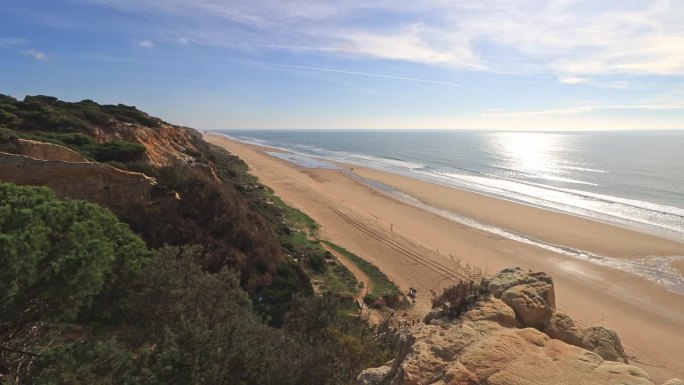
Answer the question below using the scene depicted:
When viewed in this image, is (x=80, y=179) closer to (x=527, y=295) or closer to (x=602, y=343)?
(x=527, y=295)

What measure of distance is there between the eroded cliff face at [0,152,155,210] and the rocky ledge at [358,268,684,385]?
11.9m

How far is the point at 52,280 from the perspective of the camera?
23.8ft

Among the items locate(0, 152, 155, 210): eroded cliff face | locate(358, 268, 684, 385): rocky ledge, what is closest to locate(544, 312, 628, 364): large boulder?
locate(358, 268, 684, 385): rocky ledge

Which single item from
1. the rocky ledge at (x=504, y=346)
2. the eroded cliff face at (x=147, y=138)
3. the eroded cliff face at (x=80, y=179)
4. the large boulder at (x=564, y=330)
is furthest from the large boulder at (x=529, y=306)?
the eroded cliff face at (x=147, y=138)

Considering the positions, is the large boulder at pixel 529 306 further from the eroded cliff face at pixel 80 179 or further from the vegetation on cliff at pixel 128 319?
the eroded cliff face at pixel 80 179

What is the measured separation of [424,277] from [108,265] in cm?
1612

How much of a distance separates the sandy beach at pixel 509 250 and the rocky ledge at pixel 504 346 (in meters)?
6.72

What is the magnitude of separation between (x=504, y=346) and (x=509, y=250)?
22842mm

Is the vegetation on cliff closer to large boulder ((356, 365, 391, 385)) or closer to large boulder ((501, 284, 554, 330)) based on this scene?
large boulder ((356, 365, 391, 385))

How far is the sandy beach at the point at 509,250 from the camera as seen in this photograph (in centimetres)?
1767

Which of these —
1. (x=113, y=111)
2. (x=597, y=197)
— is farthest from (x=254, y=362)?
(x=597, y=197)

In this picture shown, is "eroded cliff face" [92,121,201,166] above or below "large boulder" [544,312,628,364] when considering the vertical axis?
above

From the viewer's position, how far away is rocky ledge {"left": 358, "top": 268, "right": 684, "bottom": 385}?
17.7 feet

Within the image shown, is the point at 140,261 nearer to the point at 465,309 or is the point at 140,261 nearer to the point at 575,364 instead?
the point at 465,309
